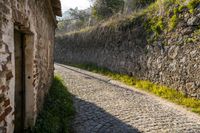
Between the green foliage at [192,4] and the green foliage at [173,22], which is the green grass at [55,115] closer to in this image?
the green foliage at [173,22]

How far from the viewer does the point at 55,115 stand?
5.32m

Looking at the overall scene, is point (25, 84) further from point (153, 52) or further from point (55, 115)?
point (153, 52)

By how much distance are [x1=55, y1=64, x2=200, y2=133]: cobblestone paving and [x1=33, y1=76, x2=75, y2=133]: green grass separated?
0.27m

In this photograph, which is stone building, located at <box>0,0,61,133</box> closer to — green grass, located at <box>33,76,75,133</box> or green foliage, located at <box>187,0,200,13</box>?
green grass, located at <box>33,76,75,133</box>

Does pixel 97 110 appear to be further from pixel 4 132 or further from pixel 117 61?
pixel 117 61

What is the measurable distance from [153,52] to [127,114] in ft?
15.5

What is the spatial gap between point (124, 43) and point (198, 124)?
315 inches

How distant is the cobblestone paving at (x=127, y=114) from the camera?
516cm

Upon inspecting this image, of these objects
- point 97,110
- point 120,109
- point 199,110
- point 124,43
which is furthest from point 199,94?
point 124,43

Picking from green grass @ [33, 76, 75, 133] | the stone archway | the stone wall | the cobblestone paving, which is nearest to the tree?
the stone wall

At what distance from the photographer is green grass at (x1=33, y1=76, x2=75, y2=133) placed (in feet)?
14.2

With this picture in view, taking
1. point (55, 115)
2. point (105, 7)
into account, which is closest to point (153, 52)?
point (55, 115)

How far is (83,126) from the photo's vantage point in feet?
17.0

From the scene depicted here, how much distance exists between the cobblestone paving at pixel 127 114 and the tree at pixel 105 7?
10.9 meters
